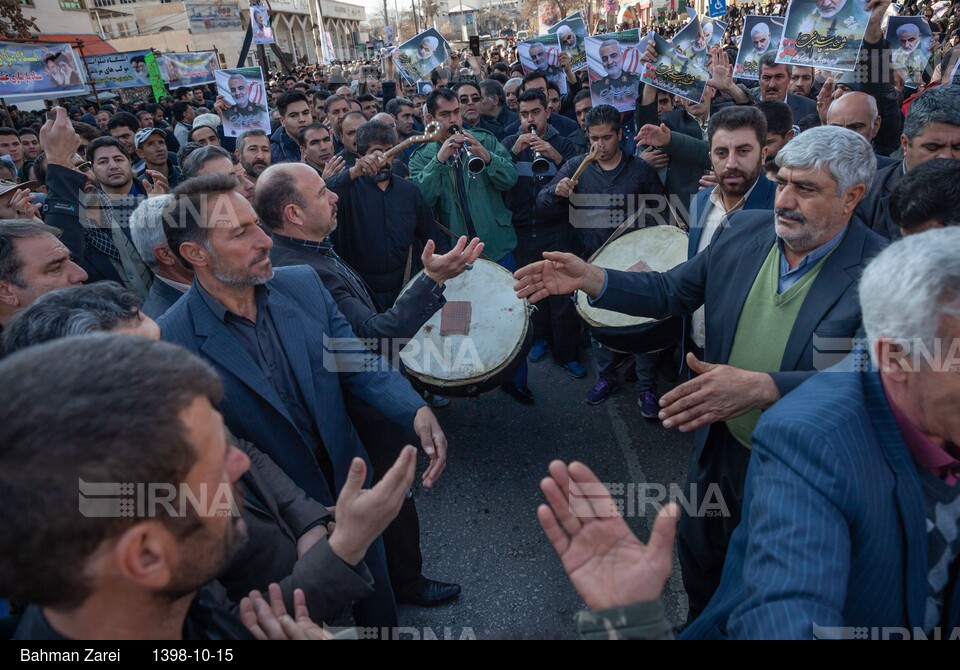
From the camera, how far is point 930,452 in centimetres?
136

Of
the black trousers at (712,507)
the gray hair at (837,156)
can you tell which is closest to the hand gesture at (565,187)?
the gray hair at (837,156)

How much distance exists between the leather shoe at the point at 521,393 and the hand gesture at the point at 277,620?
3.35m

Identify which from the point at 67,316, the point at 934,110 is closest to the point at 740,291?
the point at 934,110

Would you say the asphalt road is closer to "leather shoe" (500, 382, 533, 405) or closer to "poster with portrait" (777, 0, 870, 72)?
"leather shoe" (500, 382, 533, 405)

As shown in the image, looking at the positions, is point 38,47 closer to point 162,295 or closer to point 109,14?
point 162,295

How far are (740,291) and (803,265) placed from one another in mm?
257

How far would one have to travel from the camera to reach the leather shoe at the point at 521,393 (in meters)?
4.79

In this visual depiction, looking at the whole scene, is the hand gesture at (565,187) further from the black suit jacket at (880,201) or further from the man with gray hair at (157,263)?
the man with gray hair at (157,263)

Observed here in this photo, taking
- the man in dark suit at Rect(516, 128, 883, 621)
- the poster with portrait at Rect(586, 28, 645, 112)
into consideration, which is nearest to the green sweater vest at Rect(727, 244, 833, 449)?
the man in dark suit at Rect(516, 128, 883, 621)

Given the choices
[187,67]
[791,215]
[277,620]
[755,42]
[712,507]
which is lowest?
[712,507]

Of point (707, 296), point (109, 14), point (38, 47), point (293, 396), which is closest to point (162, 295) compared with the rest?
point (293, 396)

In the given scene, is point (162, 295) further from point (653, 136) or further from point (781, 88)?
point (781, 88)

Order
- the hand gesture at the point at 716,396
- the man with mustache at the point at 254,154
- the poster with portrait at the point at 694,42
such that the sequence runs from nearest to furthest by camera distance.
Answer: the hand gesture at the point at 716,396
the man with mustache at the point at 254,154
the poster with portrait at the point at 694,42
